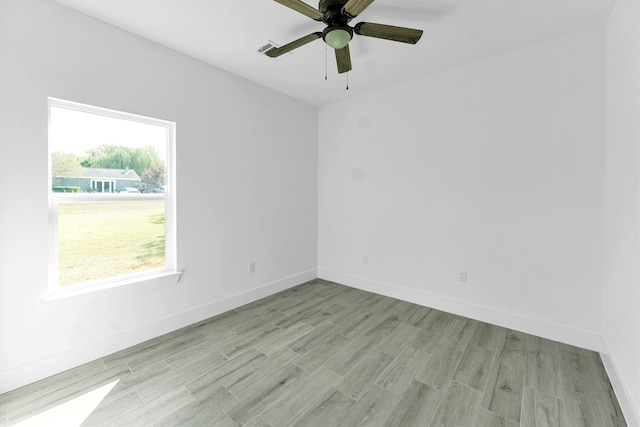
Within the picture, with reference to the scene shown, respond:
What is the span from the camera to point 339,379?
6.55ft

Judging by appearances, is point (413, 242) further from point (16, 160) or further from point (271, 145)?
point (16, 160)

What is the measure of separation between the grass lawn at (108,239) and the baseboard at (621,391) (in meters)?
3.69

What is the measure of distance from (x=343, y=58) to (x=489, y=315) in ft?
9.60

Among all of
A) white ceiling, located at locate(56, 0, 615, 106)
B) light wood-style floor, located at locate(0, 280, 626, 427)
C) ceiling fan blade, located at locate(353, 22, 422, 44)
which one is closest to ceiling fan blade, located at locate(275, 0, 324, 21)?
ceiling fan blade, located at locate(353, 22, 422, 44)

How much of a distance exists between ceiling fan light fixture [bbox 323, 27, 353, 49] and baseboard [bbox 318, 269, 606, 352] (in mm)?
2867

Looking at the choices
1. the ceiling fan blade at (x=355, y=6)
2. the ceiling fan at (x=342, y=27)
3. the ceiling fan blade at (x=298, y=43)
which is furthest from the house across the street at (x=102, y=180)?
the ceiling fan blade at (x=355, y=6)

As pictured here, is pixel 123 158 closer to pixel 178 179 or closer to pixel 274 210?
pixel 178 179

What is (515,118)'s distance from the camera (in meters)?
2.67

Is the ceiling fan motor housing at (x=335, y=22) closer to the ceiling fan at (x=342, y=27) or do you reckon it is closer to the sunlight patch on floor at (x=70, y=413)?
the ceiling fan at (x=342, y=27)

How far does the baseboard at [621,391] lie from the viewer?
1.57 m

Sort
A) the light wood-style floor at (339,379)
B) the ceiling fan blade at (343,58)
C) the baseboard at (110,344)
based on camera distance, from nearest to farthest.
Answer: the light wood-style floor at (339,379)
the baseboard at (110,344)
the ceiling fan blade at (343,58)

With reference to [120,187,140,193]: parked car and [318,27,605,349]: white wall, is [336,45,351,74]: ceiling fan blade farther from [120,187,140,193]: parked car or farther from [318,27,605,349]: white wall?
[120,187,140,193]: parked car

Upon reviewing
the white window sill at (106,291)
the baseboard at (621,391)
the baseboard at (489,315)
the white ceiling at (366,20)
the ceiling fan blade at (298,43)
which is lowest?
the baseboard at (621,391)

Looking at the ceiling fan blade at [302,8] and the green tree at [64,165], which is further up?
the ceiling fan blade at [302,8]
